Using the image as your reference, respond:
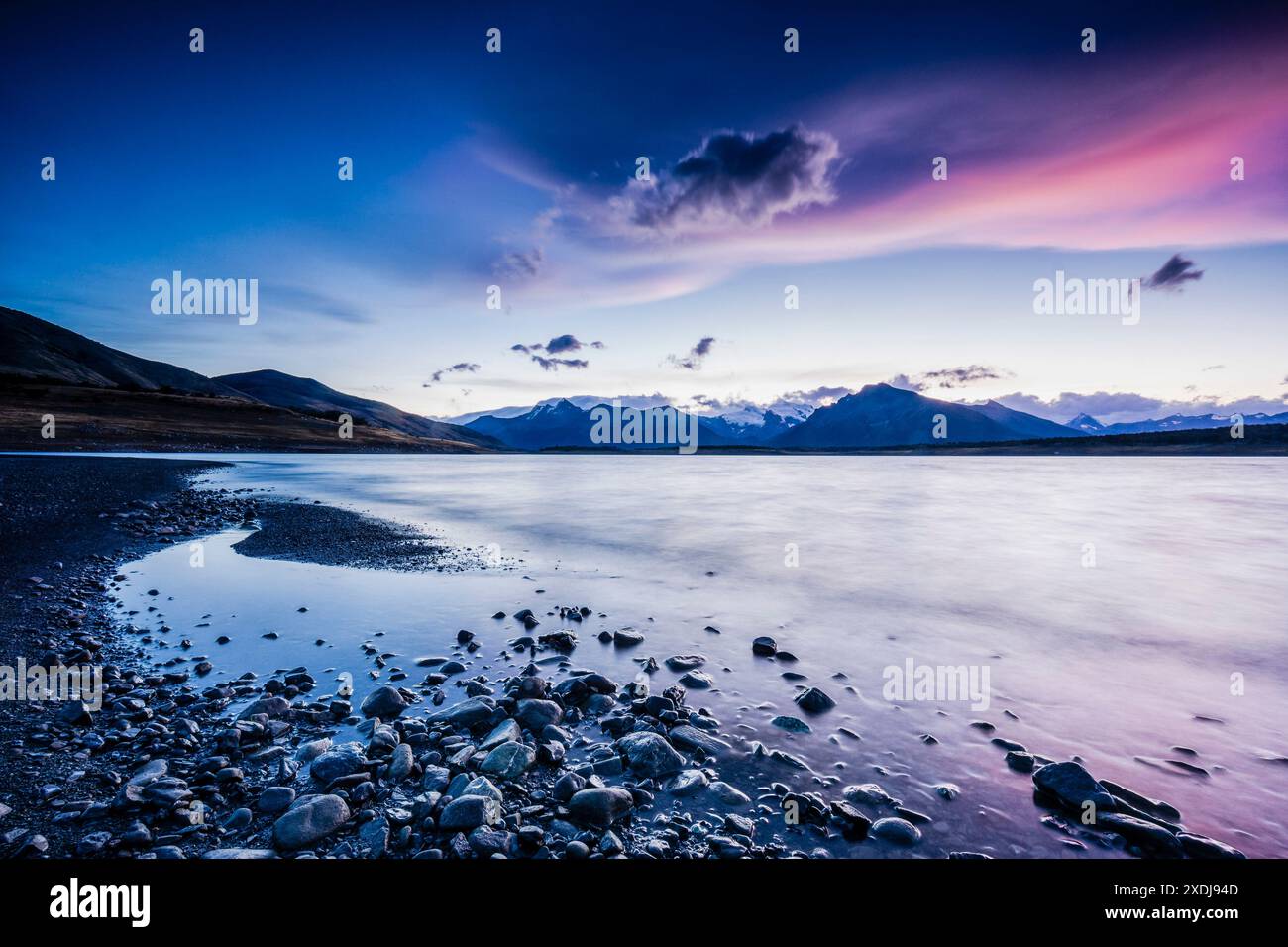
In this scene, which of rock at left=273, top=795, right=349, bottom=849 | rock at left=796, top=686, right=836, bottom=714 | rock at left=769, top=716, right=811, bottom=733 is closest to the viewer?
rock at left=273, top=795, right=349, bottom=849

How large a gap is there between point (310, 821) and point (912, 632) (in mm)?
9970

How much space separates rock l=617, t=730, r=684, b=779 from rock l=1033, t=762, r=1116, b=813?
3.54 m

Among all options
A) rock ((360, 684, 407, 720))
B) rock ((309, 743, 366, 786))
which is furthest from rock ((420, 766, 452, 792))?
rock ((360, 684, 407, 720))

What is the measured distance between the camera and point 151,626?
884cm

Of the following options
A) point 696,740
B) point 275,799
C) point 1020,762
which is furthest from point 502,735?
point 1020,762

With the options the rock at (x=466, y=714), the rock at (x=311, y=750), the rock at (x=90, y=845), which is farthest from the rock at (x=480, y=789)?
the rock at (x=90, y=845)

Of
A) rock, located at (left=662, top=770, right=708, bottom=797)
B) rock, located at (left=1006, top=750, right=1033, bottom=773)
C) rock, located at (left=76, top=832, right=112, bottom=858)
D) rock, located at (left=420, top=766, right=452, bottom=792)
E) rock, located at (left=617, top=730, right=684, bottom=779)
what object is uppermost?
rock, located at (left=76, top=832, right=112, bottom=858)

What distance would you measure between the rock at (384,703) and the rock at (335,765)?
113 cm

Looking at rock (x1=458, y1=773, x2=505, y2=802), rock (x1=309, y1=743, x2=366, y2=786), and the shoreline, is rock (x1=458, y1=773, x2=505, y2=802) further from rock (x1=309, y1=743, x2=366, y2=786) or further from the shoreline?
rock (x1=309, y1=743, x2=366, y2=786)

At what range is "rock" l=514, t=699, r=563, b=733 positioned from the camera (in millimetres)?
5941

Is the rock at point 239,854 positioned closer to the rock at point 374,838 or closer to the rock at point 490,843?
the rock at point 374,838
